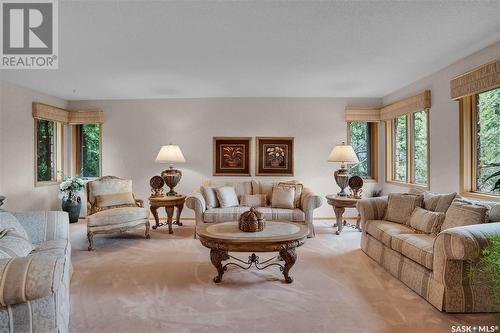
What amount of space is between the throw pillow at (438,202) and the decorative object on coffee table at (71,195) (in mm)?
5709

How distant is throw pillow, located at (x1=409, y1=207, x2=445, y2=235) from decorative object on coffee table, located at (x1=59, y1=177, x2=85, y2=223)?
556 cm

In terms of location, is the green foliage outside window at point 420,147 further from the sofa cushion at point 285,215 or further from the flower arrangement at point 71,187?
the flower arrangement at point 71,187

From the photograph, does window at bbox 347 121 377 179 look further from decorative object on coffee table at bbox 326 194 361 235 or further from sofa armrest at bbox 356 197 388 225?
sofa armrest at bbox 356 197 388 225

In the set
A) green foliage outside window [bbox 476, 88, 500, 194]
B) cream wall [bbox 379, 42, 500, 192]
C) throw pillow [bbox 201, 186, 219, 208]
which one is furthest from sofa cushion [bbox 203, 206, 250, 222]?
green foliage outside window [bbox 476, 88, 500, 194]

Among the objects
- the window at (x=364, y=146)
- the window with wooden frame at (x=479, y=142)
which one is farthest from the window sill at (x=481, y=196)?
the window at (x=364, y=146)

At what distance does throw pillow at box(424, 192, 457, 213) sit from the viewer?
322 cm

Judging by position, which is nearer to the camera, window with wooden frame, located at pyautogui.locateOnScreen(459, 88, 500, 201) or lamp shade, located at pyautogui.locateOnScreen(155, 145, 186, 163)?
window with wooden frame, located at pyautogui.locateOnScreen(459, 88, 500, 201)

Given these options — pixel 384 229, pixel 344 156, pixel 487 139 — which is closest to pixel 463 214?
pixel 384 229

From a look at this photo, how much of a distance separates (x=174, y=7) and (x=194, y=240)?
3194mm

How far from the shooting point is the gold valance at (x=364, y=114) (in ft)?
19.1

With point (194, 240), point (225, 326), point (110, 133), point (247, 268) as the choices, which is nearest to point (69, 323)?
point (225, 326)

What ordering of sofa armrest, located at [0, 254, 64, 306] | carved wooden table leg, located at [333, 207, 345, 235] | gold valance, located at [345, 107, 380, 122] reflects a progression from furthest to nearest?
gold valance, located at [345, 107, 380, 122] < carved wooden table leg, located at [333, 207, 345, 235] < sofa armrest, located at [0, 254, 64, 306]

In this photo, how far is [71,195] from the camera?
5715 millimetres

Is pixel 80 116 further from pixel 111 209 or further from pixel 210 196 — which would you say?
pixel 210 196
